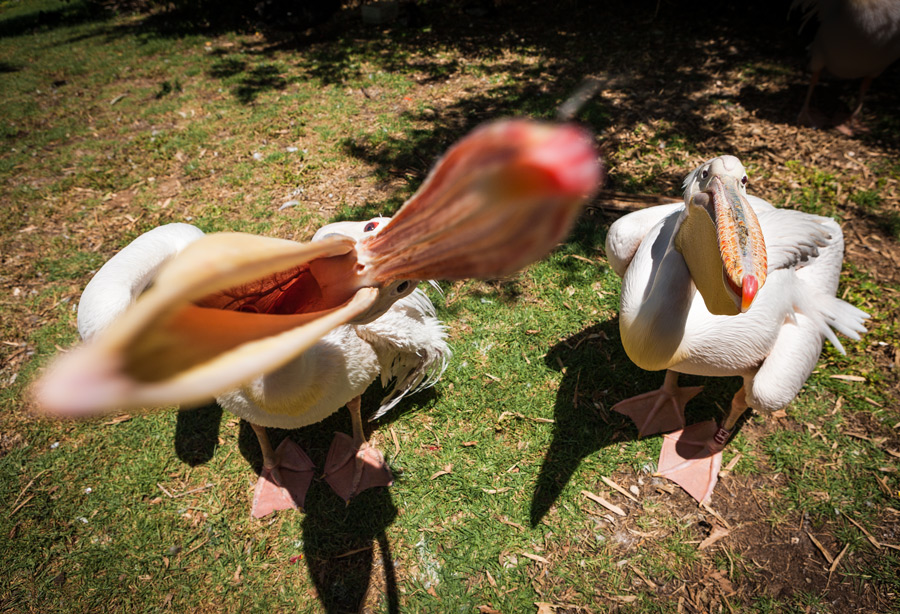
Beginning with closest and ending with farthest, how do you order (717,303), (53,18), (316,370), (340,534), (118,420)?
(717,303), (316,370), (340,534), (118,420), (53,18)

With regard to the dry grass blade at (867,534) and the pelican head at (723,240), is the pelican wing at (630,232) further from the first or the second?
the dry grass blade at (867,534)

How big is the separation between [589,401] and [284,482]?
81.8 inches

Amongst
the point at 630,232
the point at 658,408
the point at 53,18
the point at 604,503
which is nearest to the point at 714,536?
the point at 604,503

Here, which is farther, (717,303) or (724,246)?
(717,303)

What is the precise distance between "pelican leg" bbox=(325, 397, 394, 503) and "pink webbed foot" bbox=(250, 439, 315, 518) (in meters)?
0.15

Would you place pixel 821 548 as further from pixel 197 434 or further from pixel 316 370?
pixel 197 434

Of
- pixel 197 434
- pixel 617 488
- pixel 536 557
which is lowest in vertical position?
pixel 536 557

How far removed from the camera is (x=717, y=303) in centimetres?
178

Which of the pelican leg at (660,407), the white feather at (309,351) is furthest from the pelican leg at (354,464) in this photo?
the pelican leg at (660,407)

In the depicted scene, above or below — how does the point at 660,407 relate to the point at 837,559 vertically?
above

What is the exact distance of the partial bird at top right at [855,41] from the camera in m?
4.41

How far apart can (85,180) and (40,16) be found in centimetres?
958

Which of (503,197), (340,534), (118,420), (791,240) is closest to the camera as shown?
(503,197)

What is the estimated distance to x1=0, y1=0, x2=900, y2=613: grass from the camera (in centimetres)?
240
